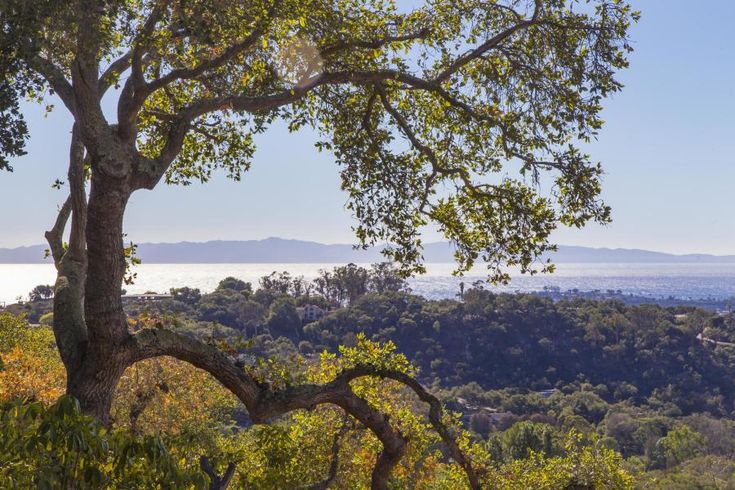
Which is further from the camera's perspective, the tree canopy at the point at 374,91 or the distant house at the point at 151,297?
the distant house at the point at 151,297

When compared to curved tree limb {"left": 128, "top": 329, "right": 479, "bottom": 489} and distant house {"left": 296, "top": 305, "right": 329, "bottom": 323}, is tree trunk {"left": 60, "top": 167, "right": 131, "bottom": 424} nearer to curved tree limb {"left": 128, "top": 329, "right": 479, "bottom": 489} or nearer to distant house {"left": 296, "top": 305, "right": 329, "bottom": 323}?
curved tree limb {"left": 128, "top": 329, "right": 479, "bottom": 489}

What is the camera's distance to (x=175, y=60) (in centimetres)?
711

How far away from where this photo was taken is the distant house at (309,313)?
346 ft

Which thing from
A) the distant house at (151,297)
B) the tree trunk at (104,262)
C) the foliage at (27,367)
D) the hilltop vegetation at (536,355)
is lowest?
the hilltop vegetation at (536,355)

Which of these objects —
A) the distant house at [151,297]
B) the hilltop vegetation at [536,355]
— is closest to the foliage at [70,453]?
the hilltop vegetation at [536,355]

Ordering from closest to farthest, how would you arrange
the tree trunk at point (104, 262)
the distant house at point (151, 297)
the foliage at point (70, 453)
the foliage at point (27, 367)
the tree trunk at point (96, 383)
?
the foliage at point (70, 453) < the tree trunk at point (96, 383) < the tree trunk at point (104, 262) < the foliage at point (27, 367) < the distant house at point (151, 297)

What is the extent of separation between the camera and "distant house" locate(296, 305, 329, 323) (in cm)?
10550

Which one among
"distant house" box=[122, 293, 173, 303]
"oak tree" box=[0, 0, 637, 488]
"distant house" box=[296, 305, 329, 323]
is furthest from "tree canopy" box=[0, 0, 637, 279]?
"distant house" box=[296, 305, 329, 323]

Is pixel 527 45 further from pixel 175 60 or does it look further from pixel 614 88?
pixel 175 60

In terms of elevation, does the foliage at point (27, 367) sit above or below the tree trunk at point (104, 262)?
below

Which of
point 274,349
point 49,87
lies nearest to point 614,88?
point 49,87

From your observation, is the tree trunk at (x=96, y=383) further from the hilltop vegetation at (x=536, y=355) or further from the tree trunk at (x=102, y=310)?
the hilltop vegetation at (x=536, y=355)

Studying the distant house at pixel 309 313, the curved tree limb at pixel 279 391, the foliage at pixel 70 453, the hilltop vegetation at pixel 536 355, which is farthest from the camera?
the distant house at pixel 309 313

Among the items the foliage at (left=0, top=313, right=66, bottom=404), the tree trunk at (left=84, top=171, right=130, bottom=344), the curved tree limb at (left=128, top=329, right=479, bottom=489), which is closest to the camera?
the tree trunk at (left=84, top=171, right=130, bottom=344)
